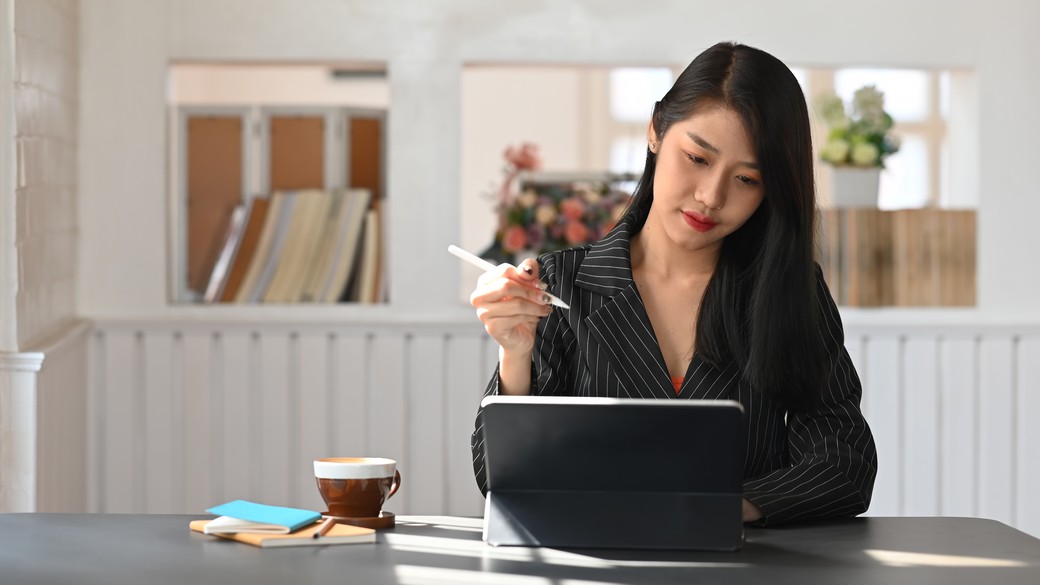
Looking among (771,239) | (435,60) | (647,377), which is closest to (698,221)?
(771,239)

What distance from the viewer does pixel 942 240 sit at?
12.1ft

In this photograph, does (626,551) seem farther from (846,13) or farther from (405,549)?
(846,13)

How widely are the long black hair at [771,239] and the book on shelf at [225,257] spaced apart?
209cm

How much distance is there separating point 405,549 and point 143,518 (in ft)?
1.30

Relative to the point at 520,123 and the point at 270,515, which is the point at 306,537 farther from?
the point at 520,123

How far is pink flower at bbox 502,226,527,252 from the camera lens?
367 cm

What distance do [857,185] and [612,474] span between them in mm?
2440

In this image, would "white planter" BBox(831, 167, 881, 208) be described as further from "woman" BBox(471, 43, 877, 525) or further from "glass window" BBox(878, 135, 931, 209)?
"glass window" BBox(878, 135, 931, 209)

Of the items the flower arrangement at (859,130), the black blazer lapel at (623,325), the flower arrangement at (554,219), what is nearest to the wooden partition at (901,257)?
the flower arrangement at (859,130)

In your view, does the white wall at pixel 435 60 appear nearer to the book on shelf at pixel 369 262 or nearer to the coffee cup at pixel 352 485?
the book on shelf at pixel 369 262

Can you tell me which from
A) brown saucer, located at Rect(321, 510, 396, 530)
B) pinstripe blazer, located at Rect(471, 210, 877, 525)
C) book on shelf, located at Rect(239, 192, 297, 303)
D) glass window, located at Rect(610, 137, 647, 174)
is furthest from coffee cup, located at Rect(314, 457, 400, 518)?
glass window, located at Rect(610, 137, 647, 174)

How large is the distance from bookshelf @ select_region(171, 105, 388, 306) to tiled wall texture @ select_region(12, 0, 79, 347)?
36 cm

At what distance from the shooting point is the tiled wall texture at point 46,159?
290 cm

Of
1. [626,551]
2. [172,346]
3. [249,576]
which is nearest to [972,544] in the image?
[626,551]
